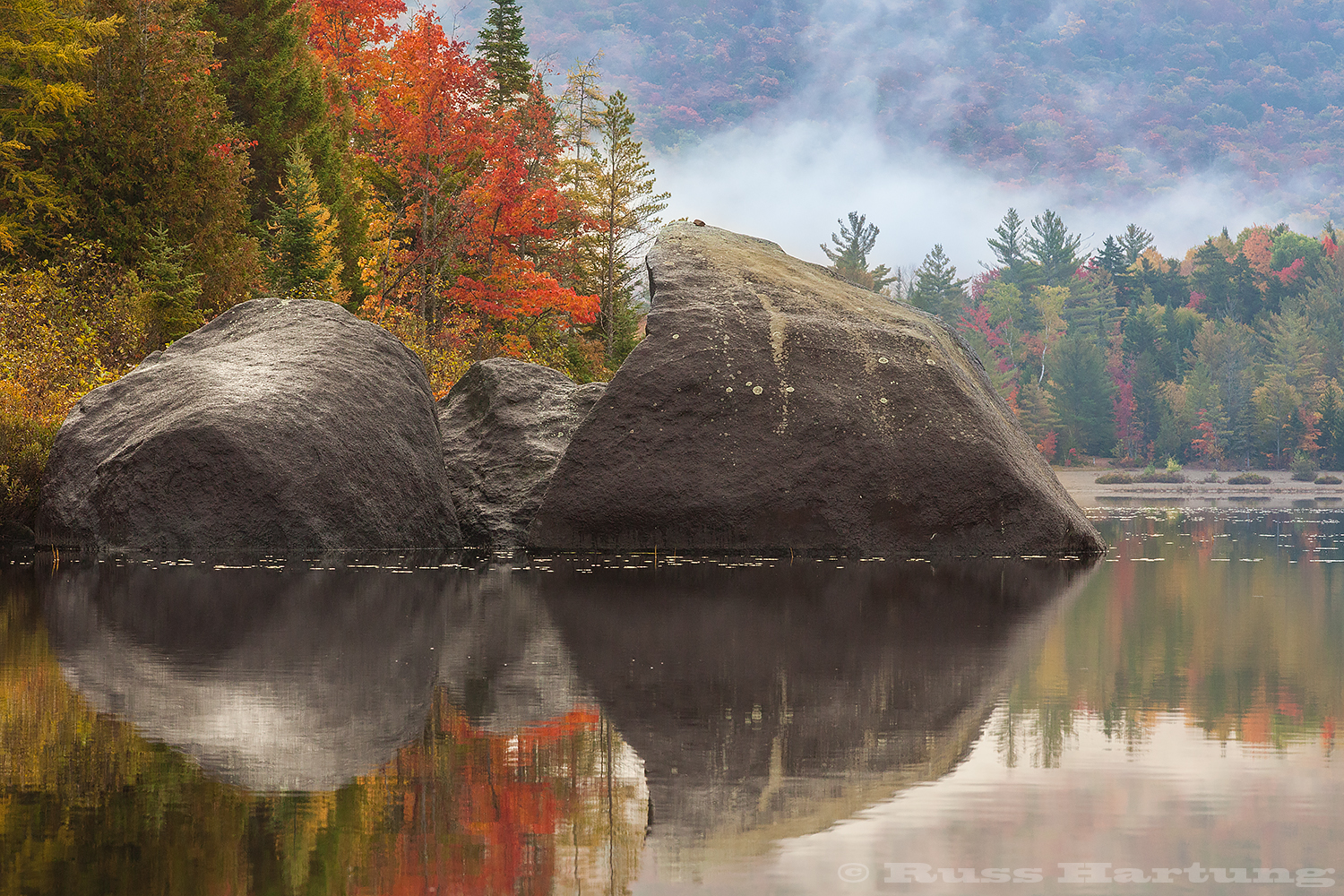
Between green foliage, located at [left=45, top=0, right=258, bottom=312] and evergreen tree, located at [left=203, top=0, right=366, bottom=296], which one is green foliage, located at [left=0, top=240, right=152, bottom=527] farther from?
evergreen tree, located at [left=203, top=0, right=366, bottom=296]

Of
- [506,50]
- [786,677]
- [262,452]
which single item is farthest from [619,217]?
[786,677]

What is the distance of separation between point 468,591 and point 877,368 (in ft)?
17.0

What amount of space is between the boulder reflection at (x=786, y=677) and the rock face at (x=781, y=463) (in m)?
1.80

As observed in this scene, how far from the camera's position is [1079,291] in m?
83.3

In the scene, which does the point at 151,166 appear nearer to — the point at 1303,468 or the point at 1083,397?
the point at 1303,468

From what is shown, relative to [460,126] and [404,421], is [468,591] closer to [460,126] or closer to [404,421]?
[404,421]

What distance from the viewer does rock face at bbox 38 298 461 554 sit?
36.4 ft

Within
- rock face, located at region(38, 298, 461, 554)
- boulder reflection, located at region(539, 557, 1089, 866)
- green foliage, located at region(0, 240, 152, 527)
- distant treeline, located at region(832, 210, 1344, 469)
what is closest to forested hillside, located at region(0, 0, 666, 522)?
green foliage, located at region(0, 240, 152, 527)

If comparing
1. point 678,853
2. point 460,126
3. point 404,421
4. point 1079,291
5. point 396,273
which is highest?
point 1079,291

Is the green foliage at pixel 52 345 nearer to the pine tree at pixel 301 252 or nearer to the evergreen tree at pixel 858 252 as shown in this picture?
the pine tree at pixel 301 252

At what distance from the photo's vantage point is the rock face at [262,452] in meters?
11.1

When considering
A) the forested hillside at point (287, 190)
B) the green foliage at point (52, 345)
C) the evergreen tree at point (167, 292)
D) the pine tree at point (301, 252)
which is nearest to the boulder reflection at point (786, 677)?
Answer: the green foliage at point (52, 345)

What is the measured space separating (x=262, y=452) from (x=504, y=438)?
123 inches

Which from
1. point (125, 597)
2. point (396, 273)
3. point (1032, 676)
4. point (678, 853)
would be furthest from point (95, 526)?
point (396, 273)
